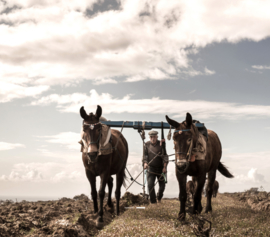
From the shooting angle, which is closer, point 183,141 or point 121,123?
point 183,141

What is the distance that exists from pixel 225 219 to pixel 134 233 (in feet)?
9.89

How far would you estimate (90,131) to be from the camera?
30.1 feet

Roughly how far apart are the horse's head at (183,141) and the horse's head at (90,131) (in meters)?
2.49

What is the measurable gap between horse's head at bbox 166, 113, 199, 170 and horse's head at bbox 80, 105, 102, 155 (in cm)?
249

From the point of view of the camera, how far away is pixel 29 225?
8148 millimetres

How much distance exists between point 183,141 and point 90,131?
287 cm

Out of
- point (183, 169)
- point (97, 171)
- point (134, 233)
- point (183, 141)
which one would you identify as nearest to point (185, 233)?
point (134, 233)

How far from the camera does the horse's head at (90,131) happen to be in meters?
9.12

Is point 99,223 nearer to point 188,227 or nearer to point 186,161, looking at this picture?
point 188,227

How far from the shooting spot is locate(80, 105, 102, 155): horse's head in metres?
9.12

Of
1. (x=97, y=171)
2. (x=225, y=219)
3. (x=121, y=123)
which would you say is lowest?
(x=225, y=219)

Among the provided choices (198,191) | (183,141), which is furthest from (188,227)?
(183,141)

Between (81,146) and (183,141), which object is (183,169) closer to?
(183,141)

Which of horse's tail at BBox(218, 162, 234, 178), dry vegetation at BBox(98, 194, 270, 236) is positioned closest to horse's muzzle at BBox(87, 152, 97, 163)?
dry vegetation at BBox(98, 194, 270, 236)
